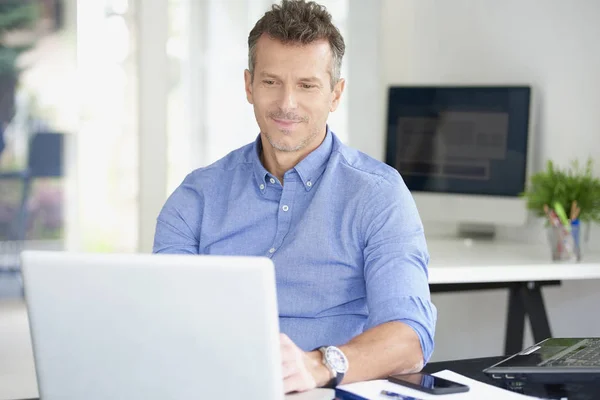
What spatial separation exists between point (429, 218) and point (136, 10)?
139 centimetres

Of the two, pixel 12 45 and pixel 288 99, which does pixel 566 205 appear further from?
pixel 12 45

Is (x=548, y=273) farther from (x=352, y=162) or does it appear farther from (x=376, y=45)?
(x=376, y=45)

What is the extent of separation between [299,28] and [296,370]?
2.51 feet

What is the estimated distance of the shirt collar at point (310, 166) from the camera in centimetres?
181

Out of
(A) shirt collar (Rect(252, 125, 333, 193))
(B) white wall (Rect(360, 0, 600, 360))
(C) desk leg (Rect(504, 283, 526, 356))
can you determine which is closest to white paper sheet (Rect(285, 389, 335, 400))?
(A) shirt collar (Rect(252, 125, 333, 193))

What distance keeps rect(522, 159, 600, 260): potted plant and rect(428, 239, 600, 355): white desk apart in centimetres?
7

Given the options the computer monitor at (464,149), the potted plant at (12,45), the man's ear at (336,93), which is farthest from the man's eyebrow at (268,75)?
the potted plant at (12,45)

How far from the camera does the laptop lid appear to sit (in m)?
1.01

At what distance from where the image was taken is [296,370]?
1235 mm

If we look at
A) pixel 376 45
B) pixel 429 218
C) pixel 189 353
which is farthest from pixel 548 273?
pixel 189 353

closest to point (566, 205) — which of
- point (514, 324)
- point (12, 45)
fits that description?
point (514, 324)

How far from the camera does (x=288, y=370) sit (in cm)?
123

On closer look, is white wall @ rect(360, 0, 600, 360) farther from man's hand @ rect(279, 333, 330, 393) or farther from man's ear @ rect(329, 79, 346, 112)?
man's hand @ rect(279, 333, 330, 393)

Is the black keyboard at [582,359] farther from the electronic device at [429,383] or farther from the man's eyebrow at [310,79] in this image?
the man's eyebrow at [310,79]
